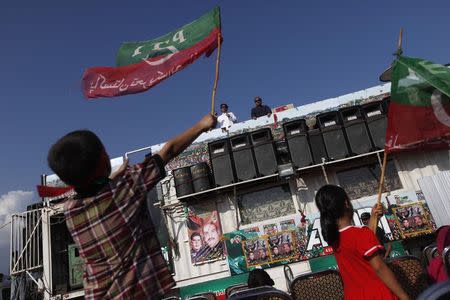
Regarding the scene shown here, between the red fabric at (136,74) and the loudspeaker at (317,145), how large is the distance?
21.7 ft

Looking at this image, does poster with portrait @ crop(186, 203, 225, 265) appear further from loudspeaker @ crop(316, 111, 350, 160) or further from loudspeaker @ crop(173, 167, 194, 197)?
loudspeaker @ crop(316, 111, 350, 160)

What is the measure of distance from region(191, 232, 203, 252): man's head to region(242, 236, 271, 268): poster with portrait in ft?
4.64

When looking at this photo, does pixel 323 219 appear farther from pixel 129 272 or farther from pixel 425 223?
pixel 425 223

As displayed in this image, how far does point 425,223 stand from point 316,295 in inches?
287

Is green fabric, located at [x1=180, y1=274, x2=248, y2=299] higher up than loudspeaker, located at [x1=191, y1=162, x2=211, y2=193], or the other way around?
loudspeaker, located at [x1=191, y1=162, x2=211, y2=193]

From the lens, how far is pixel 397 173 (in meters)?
10.4

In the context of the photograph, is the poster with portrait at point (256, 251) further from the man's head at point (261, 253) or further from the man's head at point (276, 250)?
the man's head at point (276, 250)

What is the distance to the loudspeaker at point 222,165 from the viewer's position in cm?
1046

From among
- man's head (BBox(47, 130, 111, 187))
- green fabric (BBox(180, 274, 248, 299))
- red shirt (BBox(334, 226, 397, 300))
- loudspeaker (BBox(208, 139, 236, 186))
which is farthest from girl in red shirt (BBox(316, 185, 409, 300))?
loudspeaker (BBox(208, 139, 236, 186))

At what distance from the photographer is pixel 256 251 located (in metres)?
10.0

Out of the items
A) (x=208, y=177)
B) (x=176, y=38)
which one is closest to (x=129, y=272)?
(x=176, y=38)

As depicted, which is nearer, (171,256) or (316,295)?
(316,295)

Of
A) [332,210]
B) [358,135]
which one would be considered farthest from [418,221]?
[332,210]

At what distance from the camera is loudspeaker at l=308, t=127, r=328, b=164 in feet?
33.2
